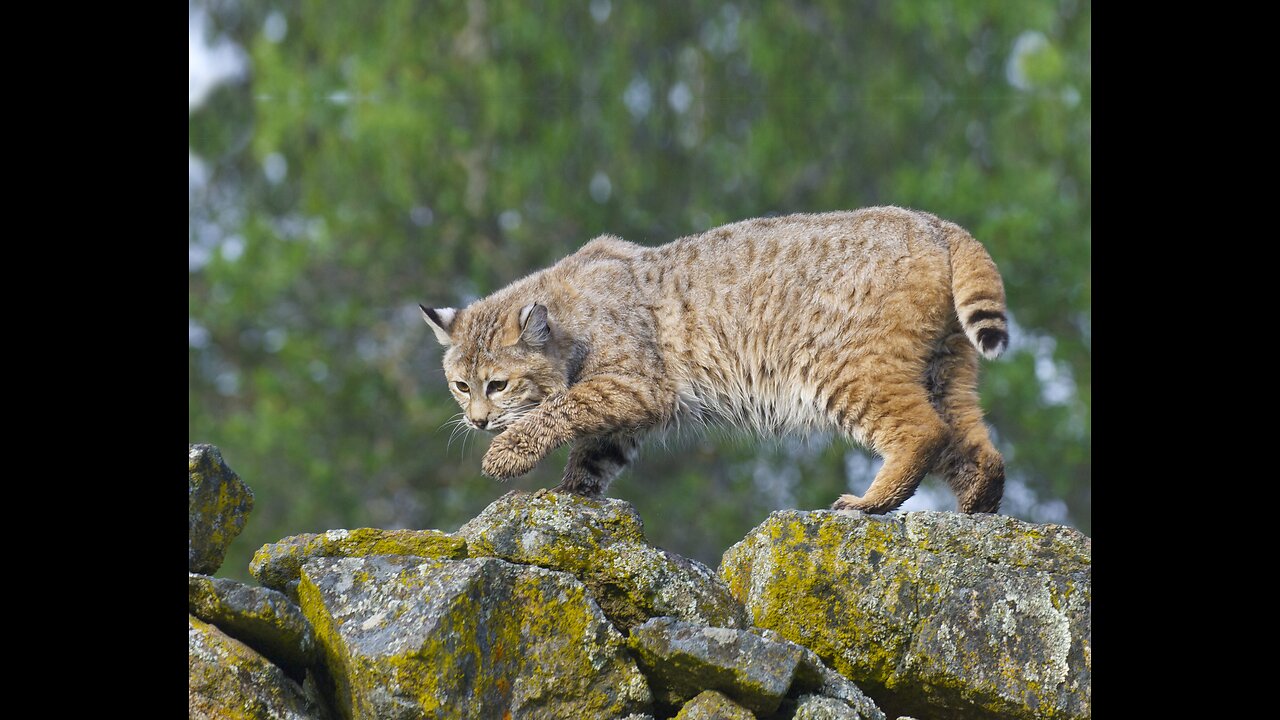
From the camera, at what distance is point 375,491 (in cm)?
1931

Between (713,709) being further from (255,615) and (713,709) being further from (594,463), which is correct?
(594,463)

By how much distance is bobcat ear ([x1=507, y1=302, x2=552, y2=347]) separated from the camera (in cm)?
707

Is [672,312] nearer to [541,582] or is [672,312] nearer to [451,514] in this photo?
[541,582]

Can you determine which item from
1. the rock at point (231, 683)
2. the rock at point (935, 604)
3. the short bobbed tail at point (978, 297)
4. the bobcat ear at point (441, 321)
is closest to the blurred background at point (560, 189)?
the bobcat ear at point (441, 321)

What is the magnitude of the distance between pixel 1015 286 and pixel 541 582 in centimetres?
1569

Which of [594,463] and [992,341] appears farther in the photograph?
[594,463]

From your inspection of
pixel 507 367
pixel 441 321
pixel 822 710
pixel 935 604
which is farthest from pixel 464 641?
pixel 441 321

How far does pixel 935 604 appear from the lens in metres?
5.49

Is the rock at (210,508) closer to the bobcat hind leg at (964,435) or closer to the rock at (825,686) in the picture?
the rock at (825,686)

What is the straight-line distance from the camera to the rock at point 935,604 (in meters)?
5.30

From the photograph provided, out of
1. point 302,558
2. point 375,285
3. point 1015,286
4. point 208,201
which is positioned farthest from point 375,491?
point 302,558

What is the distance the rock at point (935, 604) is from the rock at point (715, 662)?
0.49 meters

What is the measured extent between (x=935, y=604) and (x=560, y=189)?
15.1 meters

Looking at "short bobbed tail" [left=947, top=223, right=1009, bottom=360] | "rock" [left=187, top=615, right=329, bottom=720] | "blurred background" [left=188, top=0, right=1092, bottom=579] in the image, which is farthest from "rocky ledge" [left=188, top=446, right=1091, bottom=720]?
"blurred background" [left=188, top=0, right=1092, bottom=579]
